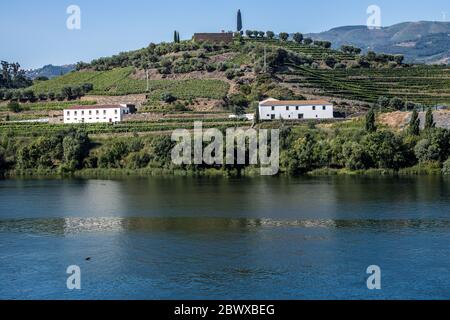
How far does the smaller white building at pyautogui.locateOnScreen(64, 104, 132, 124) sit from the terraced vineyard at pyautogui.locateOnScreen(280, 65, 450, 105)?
2366 cm

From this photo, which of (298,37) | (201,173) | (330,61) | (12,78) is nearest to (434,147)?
(201,173)

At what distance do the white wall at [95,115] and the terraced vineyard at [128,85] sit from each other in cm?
920

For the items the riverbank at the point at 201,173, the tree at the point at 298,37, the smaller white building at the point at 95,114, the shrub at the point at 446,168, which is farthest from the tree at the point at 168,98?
the tree at the point at 298,37

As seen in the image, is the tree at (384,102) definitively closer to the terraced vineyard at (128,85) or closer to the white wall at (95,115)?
the terraced vineyard at (128,85)

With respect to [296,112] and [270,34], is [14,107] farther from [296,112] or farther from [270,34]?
[270,34]

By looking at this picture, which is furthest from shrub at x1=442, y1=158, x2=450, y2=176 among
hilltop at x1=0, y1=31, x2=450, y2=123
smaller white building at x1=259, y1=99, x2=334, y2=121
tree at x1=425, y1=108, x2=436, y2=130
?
hilltop at x1=0, y1=31, x2=450, y2=123

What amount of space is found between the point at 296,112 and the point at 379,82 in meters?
21.7

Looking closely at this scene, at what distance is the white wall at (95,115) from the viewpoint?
84.1 meters

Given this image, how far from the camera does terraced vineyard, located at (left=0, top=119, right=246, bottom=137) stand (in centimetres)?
7712

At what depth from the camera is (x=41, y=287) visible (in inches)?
1059

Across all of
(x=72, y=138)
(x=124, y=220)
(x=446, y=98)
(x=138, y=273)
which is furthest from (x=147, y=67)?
(x=138, y=273)

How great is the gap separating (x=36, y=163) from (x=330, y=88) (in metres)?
39.2

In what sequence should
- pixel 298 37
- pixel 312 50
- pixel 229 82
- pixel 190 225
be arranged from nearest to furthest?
pixel 190 225 < pixel 229 82 < pixel 312 50 < pixel 298 37

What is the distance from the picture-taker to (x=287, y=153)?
215 ft
